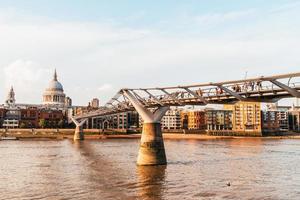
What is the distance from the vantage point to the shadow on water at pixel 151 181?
3470cm

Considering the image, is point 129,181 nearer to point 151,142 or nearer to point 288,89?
point 151,142

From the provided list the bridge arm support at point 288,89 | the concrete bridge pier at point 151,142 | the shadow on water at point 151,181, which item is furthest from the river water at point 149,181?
the bridge arm support at point 288,89

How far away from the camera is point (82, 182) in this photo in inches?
1628

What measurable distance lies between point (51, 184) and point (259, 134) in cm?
16486

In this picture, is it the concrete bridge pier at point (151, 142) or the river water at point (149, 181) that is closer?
the river water at point (149, 181)

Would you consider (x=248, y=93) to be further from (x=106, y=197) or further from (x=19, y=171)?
(x=19, y=171)

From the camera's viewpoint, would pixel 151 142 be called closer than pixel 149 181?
No

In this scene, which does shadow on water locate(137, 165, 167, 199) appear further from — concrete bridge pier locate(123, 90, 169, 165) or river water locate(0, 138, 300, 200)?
concrete bridge pier locate(123, 90, 169, 165)

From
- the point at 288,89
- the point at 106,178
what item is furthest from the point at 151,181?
the point at 288,89

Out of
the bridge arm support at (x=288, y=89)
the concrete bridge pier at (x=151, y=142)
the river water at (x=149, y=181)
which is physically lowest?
the river water at (x=149, y=181)

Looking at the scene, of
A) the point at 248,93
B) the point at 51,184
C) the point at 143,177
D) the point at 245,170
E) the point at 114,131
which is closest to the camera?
the point at 248,93

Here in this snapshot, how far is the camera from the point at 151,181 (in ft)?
135

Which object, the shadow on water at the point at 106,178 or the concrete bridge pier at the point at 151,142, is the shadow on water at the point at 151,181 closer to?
the concrete bridge pier at the point at 151,142

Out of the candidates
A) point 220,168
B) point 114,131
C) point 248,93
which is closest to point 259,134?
point 114,131
